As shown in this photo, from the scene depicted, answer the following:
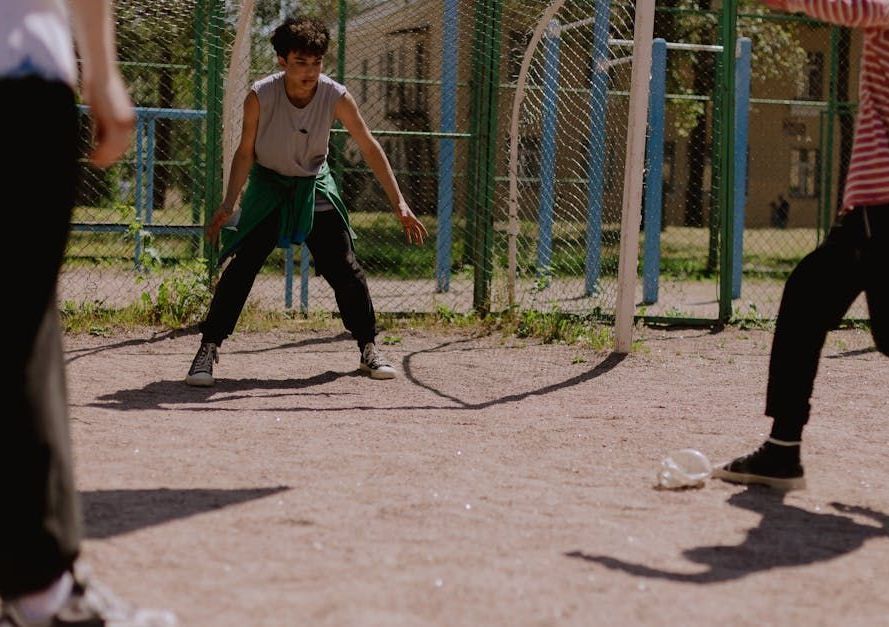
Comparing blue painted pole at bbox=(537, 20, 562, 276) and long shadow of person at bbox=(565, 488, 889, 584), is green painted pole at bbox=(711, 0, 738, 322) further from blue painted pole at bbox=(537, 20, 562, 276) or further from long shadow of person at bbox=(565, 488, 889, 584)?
long shadow of person at bbox=(565, 488, 889, 584)

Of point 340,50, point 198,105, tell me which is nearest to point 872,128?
point 340,50

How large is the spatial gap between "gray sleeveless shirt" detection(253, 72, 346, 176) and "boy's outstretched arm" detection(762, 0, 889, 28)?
10.8 ft

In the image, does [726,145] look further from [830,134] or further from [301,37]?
[301,37]

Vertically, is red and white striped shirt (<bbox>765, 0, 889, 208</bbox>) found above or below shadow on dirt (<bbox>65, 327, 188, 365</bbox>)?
above

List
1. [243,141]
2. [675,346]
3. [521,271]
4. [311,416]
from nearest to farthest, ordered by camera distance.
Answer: [311,416] → [243,141] → [675,346] → [521,271]

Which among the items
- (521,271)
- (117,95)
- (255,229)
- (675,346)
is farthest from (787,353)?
(521,271)

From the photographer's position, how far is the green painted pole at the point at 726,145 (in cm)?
956

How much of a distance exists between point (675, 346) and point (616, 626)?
5.83m

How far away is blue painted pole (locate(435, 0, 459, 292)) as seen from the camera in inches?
413

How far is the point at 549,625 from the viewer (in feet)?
9.99

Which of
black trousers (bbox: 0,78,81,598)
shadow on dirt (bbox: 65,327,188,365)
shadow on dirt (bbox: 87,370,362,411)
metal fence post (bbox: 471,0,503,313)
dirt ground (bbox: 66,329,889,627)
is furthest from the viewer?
metal fence post (bbox: 471,0,503,313)

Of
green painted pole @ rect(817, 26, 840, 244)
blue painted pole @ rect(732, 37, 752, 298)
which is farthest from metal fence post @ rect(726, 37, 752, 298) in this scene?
green painted pole @ rect(817, 26, 840, 244)

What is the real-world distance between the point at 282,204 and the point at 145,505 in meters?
3.05

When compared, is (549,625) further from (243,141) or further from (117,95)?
(243,141)
